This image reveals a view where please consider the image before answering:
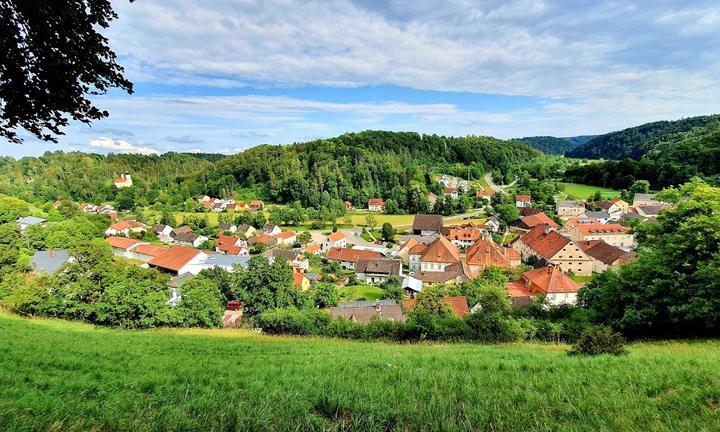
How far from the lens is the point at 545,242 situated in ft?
158

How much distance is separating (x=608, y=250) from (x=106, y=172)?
5782 inches

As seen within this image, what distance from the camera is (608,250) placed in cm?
4494

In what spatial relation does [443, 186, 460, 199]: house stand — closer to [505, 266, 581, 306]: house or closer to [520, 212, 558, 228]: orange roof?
[520, 212, 558, 228]: orange roof

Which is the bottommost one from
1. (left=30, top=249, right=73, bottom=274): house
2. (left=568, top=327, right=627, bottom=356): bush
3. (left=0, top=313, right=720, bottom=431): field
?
(left=30, top=249, right=73, bottom=274): house

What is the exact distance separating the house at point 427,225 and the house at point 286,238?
71.4 feet

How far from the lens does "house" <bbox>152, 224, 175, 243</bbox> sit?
68.3 meters

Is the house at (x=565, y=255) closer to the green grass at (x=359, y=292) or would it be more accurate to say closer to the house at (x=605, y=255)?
the house at (x=605, y=255)

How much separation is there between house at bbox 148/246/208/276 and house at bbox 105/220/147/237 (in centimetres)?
2817

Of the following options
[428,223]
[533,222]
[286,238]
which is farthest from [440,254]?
[286,238]

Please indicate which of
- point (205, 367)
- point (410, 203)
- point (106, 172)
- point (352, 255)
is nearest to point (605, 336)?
point (205, 367)

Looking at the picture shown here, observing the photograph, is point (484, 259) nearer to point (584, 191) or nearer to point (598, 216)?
point (598, 216)

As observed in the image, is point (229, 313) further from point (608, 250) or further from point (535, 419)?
point (608, 250)

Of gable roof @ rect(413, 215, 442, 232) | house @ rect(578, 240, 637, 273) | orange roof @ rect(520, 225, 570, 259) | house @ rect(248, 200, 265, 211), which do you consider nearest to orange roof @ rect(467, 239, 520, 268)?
orange roof @ rect(520, 225, 570, 259)

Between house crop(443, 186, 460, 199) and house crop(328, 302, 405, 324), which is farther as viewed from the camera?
house crop(443, 186, 460, 199)
